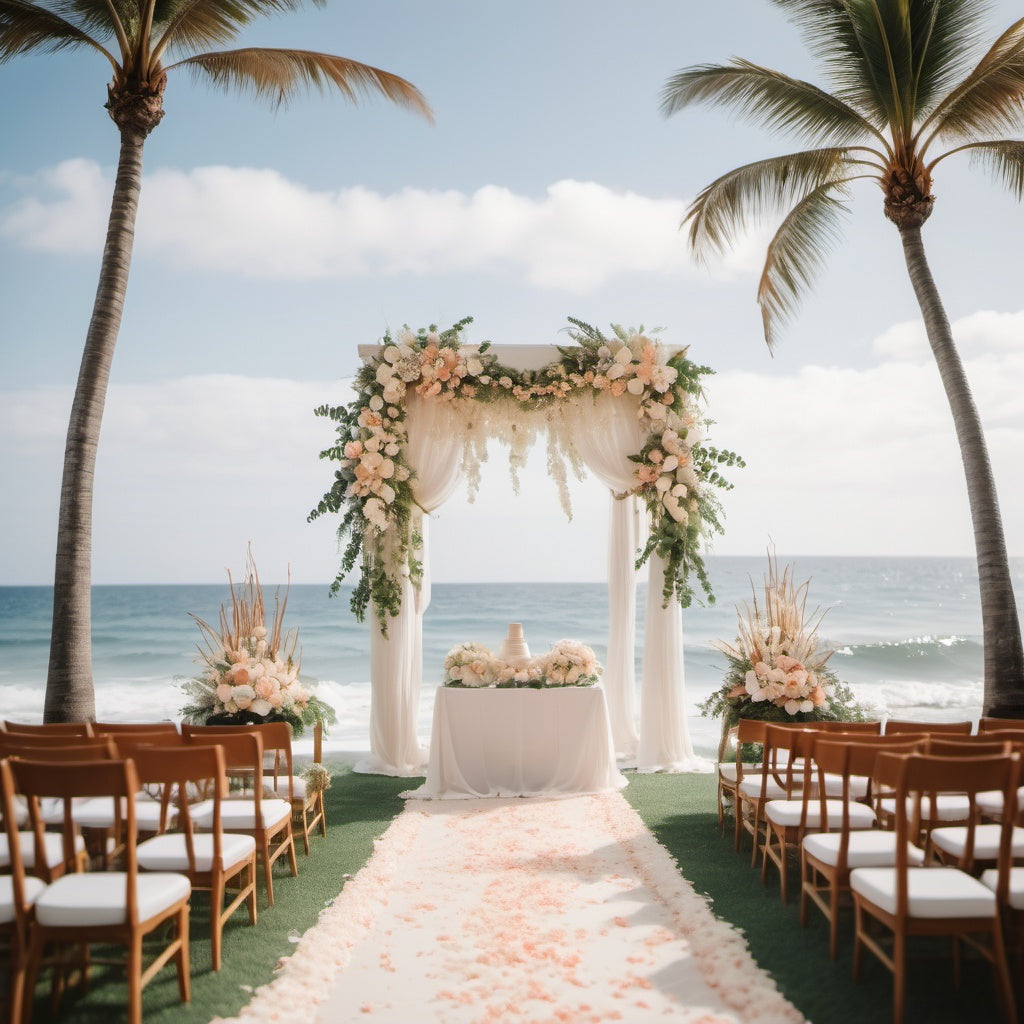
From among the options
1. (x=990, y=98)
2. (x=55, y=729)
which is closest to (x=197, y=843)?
(x=55, y=729)

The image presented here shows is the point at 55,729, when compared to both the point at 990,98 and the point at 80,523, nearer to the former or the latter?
the point at 80,523

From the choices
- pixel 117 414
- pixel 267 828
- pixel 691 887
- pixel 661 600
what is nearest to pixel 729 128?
pixel 661 600

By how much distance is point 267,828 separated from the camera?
3781 mm

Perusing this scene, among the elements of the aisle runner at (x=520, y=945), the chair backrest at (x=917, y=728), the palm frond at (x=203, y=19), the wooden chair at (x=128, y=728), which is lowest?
the aisle runner at (x=520, y=945)

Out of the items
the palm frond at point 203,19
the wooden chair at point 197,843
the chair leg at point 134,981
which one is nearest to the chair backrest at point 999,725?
the wooden chair at point 197,843

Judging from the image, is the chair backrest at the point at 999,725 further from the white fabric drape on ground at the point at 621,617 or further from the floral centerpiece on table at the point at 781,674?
the white fabric drape on ground at the point at 621,617

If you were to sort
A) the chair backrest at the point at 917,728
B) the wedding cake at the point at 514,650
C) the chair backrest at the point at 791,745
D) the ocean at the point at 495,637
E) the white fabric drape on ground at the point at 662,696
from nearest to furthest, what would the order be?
1. the chair backrest at the point at 791,745
2. the chair backrest at the point at 917,728
3. the wedding cake at the point at 514,650
4. the white fabric drape on ground at the point at 662,696
5. the ocean at the point at 495,637

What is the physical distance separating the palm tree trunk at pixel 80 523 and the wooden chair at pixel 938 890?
502 cm

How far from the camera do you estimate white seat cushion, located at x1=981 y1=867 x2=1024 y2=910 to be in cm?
270

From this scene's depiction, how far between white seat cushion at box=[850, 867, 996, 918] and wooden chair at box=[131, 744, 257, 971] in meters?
2.34

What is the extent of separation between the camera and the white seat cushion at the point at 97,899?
2488 millimetres

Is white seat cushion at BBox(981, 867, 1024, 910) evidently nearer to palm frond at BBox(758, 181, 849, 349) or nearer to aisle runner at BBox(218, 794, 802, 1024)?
aisle runner at BBox(218, 794, 802, 1024)

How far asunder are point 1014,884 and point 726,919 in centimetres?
128

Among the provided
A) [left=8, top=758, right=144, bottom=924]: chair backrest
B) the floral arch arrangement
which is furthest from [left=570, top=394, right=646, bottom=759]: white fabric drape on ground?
[left=8, top=758, right=144, bottom=924]: chair backrest
